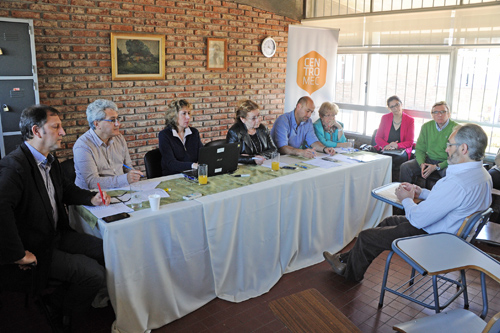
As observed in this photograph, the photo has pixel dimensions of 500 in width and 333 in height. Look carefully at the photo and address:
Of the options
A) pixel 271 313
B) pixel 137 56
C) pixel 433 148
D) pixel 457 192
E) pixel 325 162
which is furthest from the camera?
pixel 137 56

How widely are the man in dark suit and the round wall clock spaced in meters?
4.55

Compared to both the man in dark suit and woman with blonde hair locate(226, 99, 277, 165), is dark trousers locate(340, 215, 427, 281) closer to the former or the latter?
woman with blonde hair locate(226, 99, 277, 165)

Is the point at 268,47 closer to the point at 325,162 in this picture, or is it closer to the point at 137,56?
the point at 137,56

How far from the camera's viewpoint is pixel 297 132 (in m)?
4.52

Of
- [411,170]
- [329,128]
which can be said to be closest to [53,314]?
[329,128]

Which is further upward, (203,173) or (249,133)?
(249,133)

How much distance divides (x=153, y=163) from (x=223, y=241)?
1191mm

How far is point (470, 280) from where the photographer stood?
3.27m

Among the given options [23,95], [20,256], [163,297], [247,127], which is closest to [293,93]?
[247,127]

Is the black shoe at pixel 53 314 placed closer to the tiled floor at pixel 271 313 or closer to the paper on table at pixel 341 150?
the tiled floor at pixel 271 313

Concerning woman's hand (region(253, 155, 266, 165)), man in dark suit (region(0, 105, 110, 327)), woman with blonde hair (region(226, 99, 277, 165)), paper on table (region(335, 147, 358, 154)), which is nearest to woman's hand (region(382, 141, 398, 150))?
paper on table (region(335, 147, 358, 154))

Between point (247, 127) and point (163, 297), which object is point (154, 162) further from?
point (163, 297)

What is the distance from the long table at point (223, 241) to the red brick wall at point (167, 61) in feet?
8.11

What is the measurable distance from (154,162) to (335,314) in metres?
2.37
